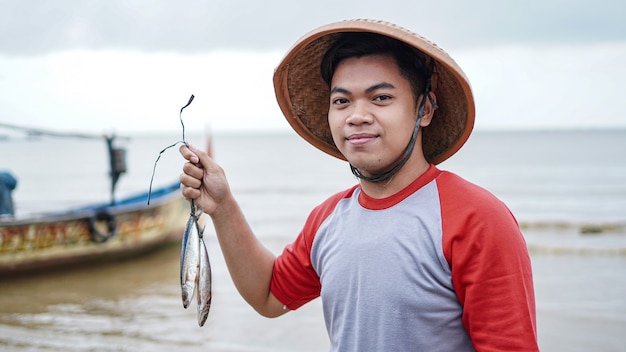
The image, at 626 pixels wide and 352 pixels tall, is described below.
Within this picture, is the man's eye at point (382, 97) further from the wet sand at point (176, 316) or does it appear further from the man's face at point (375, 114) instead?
the wet sand at point (176, 316)

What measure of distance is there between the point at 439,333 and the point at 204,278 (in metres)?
0.79

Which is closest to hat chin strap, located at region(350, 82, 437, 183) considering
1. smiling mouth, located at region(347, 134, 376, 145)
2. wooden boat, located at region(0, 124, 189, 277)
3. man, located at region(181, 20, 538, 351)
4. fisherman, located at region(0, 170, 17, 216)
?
man, located at region(181, 20, 538, 351)

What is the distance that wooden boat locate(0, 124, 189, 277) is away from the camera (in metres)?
9.19

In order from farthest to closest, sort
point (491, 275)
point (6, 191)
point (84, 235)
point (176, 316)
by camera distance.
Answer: point (84, 235)
point (6, 191)
point (176, 316)
point (491, 275)

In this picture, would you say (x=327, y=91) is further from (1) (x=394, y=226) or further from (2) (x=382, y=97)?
(1) (x=394, y=226)

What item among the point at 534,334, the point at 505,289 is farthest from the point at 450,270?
the point at 534,334

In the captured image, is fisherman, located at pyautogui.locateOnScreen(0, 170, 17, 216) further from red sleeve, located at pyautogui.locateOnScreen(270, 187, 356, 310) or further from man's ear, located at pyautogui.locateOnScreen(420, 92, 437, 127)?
man's ear, located at pyautogui.locateOnScreen(420, 92, 437, 127)

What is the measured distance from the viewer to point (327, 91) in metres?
2.34

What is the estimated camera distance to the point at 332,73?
2074 millimetres

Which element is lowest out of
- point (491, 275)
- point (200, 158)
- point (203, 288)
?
point (203, 288)

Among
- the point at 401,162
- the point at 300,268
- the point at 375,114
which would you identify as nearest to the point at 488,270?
the point at 401,162

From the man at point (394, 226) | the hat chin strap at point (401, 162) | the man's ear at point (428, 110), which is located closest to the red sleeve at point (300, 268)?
the man at point (394, 226)

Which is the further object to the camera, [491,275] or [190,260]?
[190,260]

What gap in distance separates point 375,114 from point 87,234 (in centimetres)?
918
